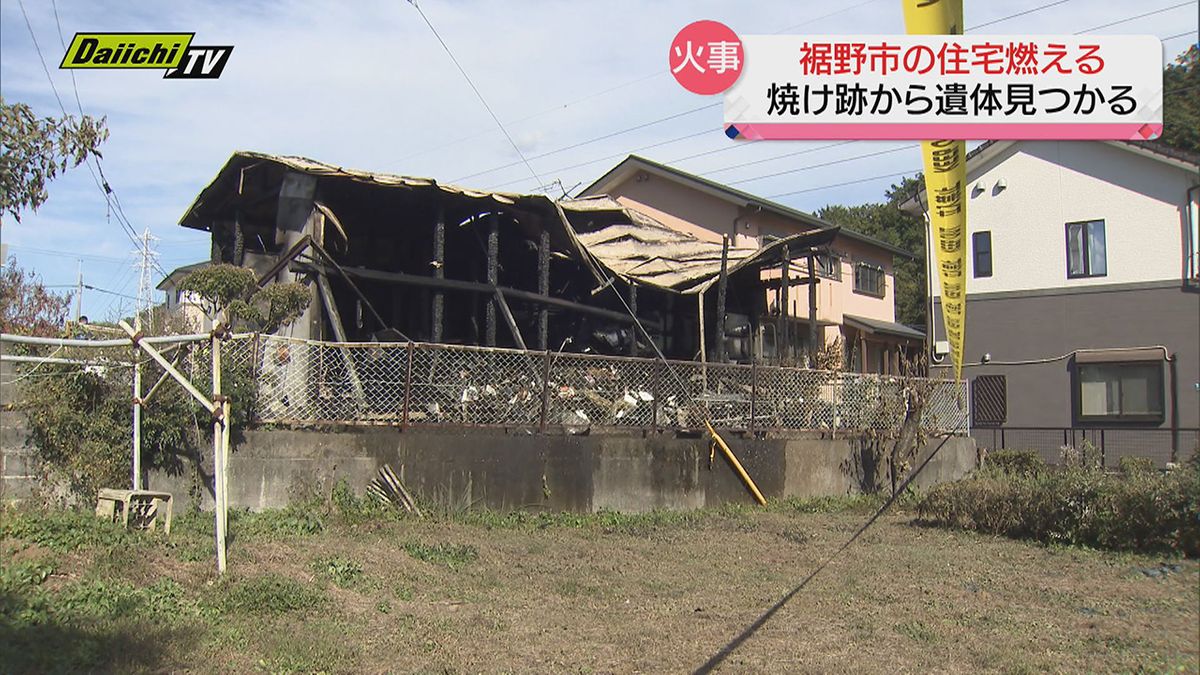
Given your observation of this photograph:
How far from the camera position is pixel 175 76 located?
22.6ft


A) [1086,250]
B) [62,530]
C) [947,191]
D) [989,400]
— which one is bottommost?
[62,530]

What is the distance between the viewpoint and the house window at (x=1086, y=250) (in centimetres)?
1808

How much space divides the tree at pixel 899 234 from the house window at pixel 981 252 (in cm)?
1916

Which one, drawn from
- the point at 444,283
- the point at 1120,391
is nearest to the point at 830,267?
the point at 1120,391

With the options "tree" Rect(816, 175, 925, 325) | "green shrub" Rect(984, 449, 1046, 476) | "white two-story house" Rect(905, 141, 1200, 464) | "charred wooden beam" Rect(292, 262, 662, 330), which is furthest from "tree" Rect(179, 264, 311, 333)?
"tree" Rect(816, 175, 925, 325)

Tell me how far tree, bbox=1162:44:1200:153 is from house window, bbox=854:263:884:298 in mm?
20896

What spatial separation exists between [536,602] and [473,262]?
7.82 m

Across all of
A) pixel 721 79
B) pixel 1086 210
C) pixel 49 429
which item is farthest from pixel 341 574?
pixel 1086 210

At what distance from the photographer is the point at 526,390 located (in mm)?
10383

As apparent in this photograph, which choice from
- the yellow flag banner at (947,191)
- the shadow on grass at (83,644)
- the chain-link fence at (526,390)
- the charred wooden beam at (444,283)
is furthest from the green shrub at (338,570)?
the yellow flag banner at (947,191)

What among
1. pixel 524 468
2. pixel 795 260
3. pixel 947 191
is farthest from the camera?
pixel 795 260

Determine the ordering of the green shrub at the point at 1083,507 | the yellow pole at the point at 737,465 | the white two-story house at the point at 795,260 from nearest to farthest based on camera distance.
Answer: the green shrub at the point at 1083,507 < the yellow pole at the point at 737,465 < the white two-story house at the point at 795,260

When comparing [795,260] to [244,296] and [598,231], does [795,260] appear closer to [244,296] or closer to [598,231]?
[598,231]

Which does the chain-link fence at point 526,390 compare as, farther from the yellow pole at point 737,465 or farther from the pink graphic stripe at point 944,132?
the pink graphic stripe at point 944,132
